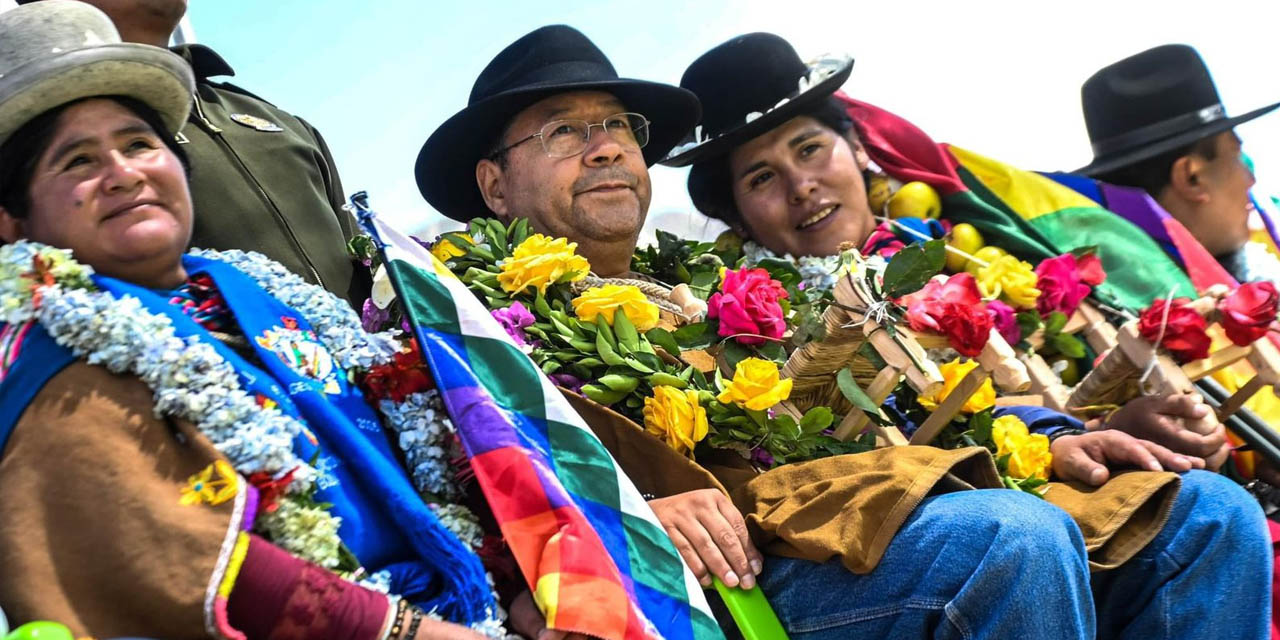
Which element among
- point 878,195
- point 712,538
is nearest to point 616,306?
point 712,538

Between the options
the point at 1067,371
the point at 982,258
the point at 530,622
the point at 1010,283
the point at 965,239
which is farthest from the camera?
the point at 965,239

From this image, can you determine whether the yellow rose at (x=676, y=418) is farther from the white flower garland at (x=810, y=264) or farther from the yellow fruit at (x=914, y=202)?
the yellow fruit at (x=914, y=202)

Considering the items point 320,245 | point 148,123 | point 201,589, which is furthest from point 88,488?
point 320,245

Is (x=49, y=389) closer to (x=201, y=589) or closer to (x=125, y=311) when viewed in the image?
(x=125, y=311)

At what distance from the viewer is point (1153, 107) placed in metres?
4.65

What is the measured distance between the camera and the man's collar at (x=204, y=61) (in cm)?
323

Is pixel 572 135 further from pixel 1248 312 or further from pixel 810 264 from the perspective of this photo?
pixel 1248 312

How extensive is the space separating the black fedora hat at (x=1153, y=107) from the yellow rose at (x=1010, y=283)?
152cm

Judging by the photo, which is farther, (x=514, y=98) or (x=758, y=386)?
(x=514, y=98)

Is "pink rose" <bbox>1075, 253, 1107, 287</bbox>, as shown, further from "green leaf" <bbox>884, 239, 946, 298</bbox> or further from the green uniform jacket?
the green uniform jacket

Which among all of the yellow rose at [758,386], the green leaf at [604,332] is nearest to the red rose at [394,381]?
the green leaf at [604,332]

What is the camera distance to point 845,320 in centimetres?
251

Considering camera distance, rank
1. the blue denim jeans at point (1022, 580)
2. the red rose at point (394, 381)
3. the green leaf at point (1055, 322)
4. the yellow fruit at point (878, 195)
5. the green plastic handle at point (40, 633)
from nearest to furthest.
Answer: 1. the green plastic handle at point (40, 633)
2. the blue denim jeans at point (1022, 580)
3. the red rose at point (394, 381)
4. the green leaf at point (1055, 322)
5. the yellow fruit at point (878, 195)

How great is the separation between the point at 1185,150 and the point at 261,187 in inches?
139
